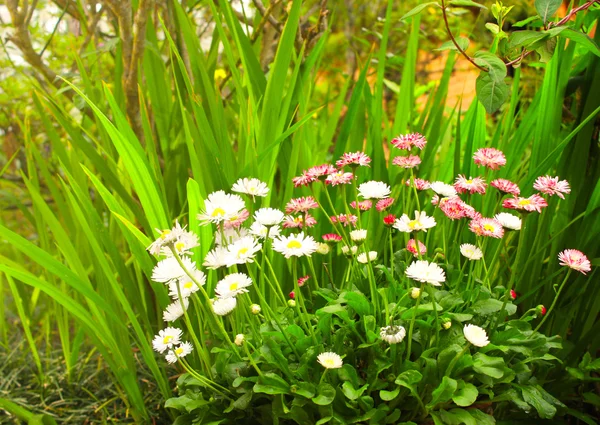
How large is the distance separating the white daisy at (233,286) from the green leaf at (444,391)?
259mm

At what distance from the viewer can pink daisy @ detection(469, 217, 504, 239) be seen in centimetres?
73

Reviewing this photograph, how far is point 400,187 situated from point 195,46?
455 mm

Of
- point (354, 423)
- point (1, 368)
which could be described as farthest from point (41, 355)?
point (354, 423)

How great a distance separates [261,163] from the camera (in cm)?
92

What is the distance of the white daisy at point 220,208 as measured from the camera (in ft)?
2.23

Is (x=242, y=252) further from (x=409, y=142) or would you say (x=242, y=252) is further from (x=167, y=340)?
(x=409, y=142)

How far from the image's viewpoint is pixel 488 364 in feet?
2.21

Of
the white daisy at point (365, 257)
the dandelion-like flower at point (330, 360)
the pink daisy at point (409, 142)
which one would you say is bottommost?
the dandelion-like flower at point (330, 360)

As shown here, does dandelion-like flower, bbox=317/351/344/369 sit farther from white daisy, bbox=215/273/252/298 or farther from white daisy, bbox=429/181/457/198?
white daisy, bbox=429/181/457/198

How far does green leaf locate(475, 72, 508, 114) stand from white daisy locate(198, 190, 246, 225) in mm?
361

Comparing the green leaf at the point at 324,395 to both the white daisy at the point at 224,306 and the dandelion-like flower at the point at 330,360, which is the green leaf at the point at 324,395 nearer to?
the dandelion-like flower at the point at 330,360

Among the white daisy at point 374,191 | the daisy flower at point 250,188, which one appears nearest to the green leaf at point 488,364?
the white daisy at point 374,191

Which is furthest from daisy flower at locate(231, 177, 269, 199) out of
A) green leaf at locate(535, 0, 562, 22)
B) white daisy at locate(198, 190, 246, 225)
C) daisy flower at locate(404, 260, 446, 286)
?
green leaf at locate(535, 0, 562, 22)

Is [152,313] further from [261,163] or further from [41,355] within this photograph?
[261,163]
